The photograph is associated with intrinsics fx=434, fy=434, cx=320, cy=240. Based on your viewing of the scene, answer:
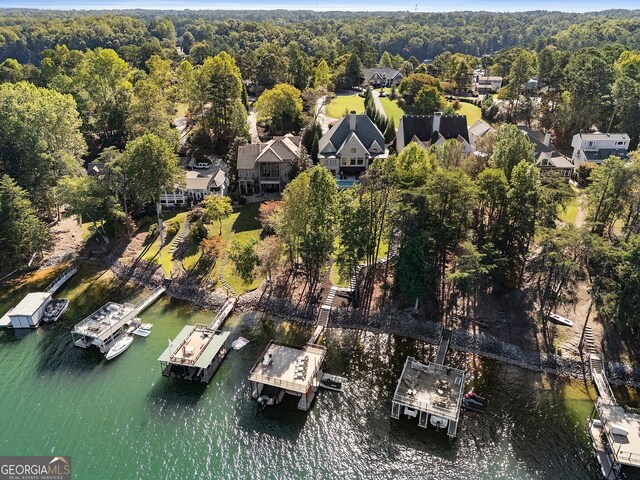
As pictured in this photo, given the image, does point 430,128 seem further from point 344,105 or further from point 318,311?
point 318,311

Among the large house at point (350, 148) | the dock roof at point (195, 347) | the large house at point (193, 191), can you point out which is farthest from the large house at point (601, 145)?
the dock roof at point (195, 347)

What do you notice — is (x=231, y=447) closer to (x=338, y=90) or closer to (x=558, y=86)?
(x=558, y=86)

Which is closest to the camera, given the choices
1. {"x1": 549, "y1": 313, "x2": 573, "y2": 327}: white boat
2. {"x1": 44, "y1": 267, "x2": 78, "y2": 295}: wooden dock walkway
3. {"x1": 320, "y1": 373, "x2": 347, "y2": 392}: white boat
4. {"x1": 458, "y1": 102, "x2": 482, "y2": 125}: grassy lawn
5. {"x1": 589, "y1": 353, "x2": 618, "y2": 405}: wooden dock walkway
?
{"x1": 589, "y1": 353, "x2": 618, "y2": 405}: wooden dock walkway

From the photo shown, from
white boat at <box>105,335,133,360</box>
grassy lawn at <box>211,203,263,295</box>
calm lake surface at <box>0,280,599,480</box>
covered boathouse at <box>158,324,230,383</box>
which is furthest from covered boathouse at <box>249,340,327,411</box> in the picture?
white boat at <box>105,335,133,360</box>

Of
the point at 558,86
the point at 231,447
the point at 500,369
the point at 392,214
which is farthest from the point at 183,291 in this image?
the point at 558,86

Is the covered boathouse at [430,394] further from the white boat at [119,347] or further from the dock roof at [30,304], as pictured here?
the dock roof at [30,304]

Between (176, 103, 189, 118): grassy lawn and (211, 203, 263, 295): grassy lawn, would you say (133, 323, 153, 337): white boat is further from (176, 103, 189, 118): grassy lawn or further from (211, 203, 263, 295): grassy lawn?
(176, 103, 189, 118): grassy lawn

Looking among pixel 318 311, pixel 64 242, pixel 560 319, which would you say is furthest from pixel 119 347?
pixel 560 319
